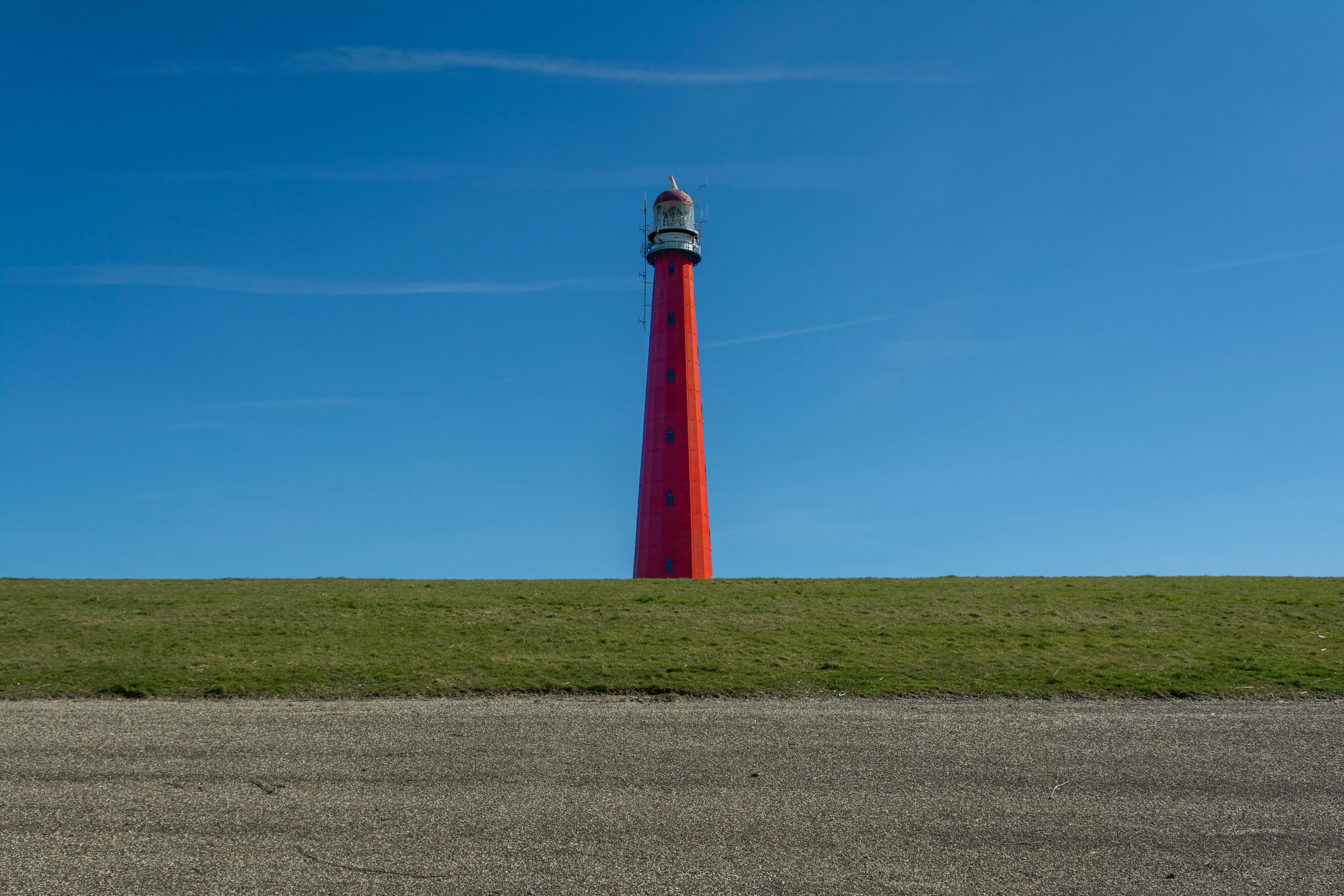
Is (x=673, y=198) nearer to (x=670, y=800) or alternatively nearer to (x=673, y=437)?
(x=673, y=437)

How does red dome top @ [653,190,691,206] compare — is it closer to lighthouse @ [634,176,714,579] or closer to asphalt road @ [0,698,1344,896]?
lighthouse @ [634,176,714,579]

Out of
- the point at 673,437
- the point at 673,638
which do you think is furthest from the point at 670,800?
the point at 673,437

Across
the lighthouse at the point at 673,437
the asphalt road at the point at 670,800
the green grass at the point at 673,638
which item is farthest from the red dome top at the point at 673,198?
the asphalt road at the point at 670,800

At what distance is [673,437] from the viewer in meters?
40.4

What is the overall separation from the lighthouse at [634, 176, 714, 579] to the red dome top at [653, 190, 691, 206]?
5.49 ft

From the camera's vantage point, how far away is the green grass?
15.3 meters

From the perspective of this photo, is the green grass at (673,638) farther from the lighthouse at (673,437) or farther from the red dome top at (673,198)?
the red dome top at (673,198)

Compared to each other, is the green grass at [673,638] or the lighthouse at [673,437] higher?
the lighthouse at [673,437]

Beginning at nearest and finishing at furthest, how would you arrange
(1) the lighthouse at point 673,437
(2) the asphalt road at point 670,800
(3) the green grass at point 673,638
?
(2) the asphalt road at point 670,800, (3) the green grass at point 673,638, (1) the lighthouse at point 673,437

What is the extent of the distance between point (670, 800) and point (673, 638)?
971 cm

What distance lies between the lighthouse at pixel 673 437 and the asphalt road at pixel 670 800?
25.3m

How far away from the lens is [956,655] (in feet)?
57.9

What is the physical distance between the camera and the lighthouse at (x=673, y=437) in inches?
1556

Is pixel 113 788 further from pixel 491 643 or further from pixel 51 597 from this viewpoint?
pixel 51 597
